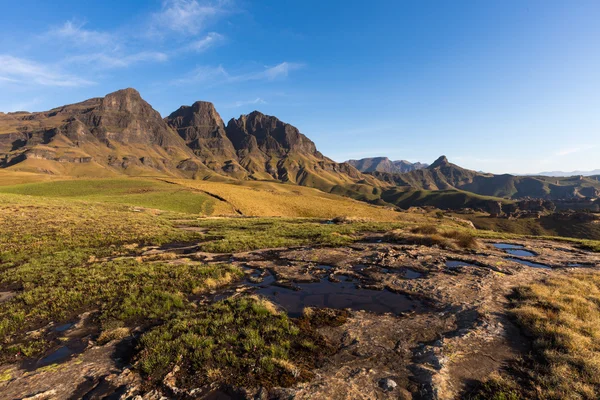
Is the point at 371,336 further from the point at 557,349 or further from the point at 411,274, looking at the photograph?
the point at 411,274

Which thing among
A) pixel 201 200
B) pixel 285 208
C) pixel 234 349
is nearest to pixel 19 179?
pixel 201 200

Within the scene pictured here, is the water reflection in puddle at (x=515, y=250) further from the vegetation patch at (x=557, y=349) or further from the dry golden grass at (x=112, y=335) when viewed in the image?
the dry golden grass at (x=112, y=335)

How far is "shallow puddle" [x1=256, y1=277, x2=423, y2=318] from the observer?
14.5 meters

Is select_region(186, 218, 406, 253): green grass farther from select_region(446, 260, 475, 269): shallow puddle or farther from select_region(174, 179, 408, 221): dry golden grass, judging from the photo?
select_region(174, 179, 408, 221): dry golden grass

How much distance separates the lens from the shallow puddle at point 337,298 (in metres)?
14.5

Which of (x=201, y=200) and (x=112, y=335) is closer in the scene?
(x=112, y=335)

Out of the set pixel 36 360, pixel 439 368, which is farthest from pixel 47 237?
pixel 439 368

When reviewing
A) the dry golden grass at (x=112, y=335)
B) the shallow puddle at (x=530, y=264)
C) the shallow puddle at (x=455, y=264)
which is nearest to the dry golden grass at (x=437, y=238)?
the shallow puddle at (x=530, y=264)

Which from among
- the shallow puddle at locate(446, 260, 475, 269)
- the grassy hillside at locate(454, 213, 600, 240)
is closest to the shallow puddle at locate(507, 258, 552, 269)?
the shallow puddle at locate(446, 260, 475, 269)

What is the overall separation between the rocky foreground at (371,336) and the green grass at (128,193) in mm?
49696

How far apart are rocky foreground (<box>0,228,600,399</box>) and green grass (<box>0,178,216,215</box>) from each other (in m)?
49.7

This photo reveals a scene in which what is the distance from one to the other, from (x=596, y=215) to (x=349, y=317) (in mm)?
172743

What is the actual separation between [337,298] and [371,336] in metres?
4.40

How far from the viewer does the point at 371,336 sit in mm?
11477
